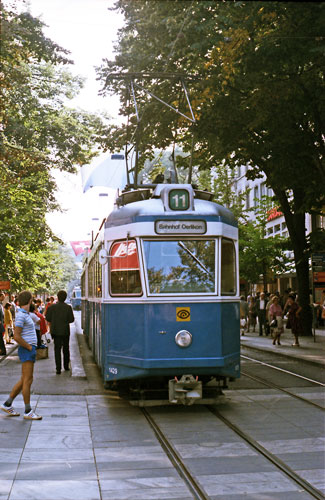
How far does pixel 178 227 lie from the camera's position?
10.7 meters

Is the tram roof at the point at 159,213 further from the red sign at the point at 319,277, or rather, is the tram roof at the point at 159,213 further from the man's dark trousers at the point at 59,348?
the red sign at the point at 319,277

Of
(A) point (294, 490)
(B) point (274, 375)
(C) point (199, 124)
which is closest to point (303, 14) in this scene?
(C) point (199, 124)

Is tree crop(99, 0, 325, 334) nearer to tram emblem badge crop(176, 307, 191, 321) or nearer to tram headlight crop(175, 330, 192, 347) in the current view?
tram emblem badge crop(176, 307, 191, 321)

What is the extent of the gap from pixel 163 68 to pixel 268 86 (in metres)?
3.43

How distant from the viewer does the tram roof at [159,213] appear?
35.3 feet

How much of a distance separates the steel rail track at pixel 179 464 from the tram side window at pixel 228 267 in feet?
7.58

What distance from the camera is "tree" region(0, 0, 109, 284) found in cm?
1822

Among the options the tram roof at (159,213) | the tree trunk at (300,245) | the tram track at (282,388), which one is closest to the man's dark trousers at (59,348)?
the tram track at (282,388)

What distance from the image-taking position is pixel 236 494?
20.1ft

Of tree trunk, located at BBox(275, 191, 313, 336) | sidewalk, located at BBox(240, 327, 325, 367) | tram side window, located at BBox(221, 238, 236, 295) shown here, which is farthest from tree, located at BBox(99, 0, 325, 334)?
sidewalk, located at BBox(240, 327, 325, 367)

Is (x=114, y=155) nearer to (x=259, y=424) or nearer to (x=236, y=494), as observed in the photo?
(x=259, y=424)

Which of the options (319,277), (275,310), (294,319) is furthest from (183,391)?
(319,277)

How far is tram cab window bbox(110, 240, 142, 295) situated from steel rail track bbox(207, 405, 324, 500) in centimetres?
229

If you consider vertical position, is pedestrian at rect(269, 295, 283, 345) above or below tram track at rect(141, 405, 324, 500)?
above
